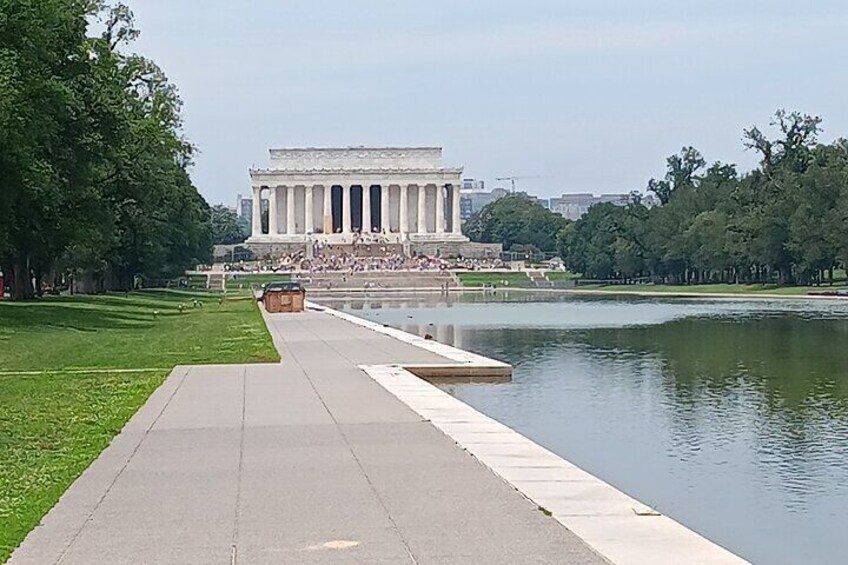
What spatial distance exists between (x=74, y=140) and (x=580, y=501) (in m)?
35.2

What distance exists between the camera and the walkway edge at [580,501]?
9477mm

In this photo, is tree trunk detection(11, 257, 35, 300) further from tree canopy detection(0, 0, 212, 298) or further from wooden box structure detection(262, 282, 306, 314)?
wooden box structure detection(262, 282, 306, 314)

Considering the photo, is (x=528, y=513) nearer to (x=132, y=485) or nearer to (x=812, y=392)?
(x=132, y=485)

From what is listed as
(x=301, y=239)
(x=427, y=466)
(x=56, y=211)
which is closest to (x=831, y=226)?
(x=56, y=211)

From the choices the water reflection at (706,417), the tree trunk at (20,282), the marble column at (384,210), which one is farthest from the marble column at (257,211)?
the water reflection at (706,417)

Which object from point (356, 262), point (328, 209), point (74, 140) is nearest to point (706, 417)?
point (74, 140)

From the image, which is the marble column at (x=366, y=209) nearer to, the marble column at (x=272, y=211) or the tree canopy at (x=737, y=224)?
the marble column at (x=272, y=211)

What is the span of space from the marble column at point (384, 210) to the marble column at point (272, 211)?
1432 cm

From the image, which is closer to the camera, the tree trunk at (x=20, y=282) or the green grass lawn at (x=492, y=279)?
the tree trunk at (x=20, y=282)

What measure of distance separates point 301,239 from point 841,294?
107 metres

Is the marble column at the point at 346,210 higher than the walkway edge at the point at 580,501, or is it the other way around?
the marble column at the point at 346,210

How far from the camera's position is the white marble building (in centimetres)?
18588

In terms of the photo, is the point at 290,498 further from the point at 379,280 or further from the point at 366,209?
the point at 366,209

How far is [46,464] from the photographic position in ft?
44.5
